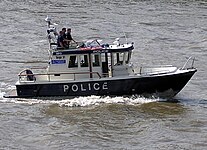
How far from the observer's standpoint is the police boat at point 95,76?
2519 centimetres

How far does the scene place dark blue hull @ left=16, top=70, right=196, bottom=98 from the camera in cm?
2522

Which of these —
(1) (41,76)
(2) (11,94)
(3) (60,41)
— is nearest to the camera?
(3) (60,41)

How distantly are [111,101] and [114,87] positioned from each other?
594mm

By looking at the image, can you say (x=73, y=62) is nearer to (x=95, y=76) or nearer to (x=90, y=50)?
(x=90, y=50)

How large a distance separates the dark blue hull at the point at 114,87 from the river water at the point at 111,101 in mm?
285

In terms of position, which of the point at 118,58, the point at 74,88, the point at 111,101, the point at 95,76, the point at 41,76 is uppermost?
the point at 118,58

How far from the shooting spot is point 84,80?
2523cm

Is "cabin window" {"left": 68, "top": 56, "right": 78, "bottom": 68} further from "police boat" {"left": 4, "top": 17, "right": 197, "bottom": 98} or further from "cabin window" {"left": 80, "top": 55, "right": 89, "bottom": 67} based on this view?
"cabin window" {"left": 80, "top": 55, "right": 89, "bottom": 67}

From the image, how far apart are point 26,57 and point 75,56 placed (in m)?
10.8

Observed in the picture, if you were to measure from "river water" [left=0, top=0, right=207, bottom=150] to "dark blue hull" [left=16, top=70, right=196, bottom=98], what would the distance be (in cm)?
28

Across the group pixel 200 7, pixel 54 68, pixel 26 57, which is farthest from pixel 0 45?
pixel 200 7

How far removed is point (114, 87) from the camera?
25359 mm

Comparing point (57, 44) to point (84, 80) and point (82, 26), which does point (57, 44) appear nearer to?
point (84, 80)

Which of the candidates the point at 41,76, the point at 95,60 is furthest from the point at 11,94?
the point at 95,60
